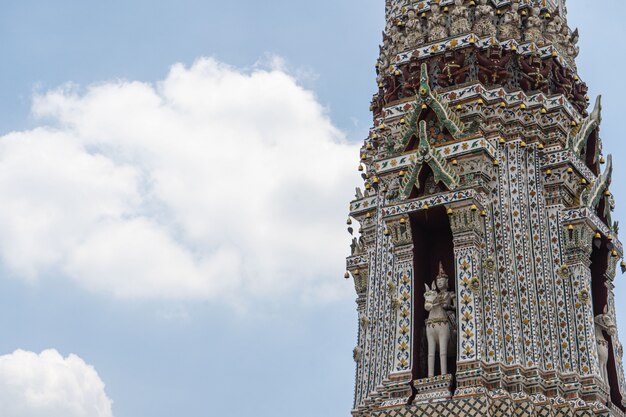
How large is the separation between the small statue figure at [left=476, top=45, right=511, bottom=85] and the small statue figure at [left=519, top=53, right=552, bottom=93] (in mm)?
386

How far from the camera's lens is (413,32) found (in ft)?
72.4

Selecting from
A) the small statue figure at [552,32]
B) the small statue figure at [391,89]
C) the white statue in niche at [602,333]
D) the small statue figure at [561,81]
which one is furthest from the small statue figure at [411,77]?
the white statue in niche at [602,333]

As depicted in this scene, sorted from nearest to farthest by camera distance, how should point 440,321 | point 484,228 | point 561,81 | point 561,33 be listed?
point 440,321 → point 484,228 → point 561,81 → point 561,33

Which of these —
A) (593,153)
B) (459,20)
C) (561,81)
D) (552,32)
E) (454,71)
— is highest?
(552,32)

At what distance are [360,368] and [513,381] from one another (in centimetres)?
340

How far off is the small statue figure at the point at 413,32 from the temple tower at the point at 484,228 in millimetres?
57

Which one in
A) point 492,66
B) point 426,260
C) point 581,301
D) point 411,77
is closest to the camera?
point 581,301

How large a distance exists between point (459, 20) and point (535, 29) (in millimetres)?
1599

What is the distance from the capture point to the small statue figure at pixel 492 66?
824 inches

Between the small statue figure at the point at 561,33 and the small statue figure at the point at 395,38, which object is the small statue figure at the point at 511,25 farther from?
the small statue figure at the point at 395,38

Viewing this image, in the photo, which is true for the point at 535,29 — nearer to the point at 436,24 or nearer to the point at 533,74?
the point at 533,74

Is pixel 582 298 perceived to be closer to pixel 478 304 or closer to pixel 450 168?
pixel 478 304

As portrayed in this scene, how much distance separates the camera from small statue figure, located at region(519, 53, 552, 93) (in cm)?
2109

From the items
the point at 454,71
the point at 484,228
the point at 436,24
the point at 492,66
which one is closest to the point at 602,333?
the point at 484,228
